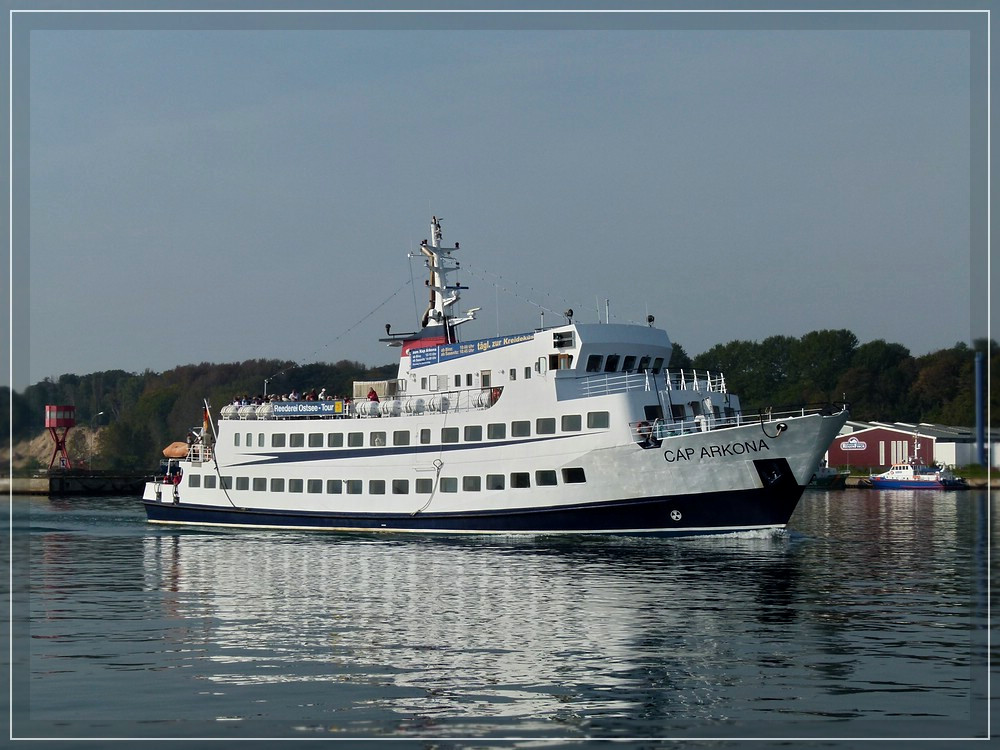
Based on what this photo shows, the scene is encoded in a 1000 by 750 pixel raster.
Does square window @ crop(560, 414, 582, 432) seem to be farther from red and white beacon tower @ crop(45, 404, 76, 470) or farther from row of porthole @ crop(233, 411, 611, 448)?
red and white beacon tower @ crop(45, 404, 76, 470)

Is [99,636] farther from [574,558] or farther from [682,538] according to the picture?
[682,538]

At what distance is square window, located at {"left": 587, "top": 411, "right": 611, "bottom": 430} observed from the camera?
38.4 m

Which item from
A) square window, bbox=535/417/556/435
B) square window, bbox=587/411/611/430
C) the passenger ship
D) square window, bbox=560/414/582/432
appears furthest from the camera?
square window, bbox=535/417/556/435

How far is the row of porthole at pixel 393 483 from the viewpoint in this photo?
128 feet

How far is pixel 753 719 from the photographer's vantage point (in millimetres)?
15250

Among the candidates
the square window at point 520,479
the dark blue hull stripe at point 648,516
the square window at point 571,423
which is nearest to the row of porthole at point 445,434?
the square window at point 571,423

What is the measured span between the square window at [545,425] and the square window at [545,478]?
1.39m

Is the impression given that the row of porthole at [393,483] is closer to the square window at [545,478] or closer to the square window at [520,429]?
the square window at [545,478]

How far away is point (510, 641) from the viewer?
69.3 ft

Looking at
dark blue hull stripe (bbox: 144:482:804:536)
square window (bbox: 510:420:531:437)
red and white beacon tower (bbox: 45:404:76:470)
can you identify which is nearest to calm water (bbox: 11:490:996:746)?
dark blue hull stripe (bbox: 144:482:804:536)

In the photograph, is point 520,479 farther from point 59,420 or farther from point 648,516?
point 59,420

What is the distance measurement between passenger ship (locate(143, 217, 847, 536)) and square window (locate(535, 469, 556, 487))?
46 mm

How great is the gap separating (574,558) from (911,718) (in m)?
19.3

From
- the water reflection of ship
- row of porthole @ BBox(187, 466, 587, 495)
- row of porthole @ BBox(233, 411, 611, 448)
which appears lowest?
the water reflection of ship
